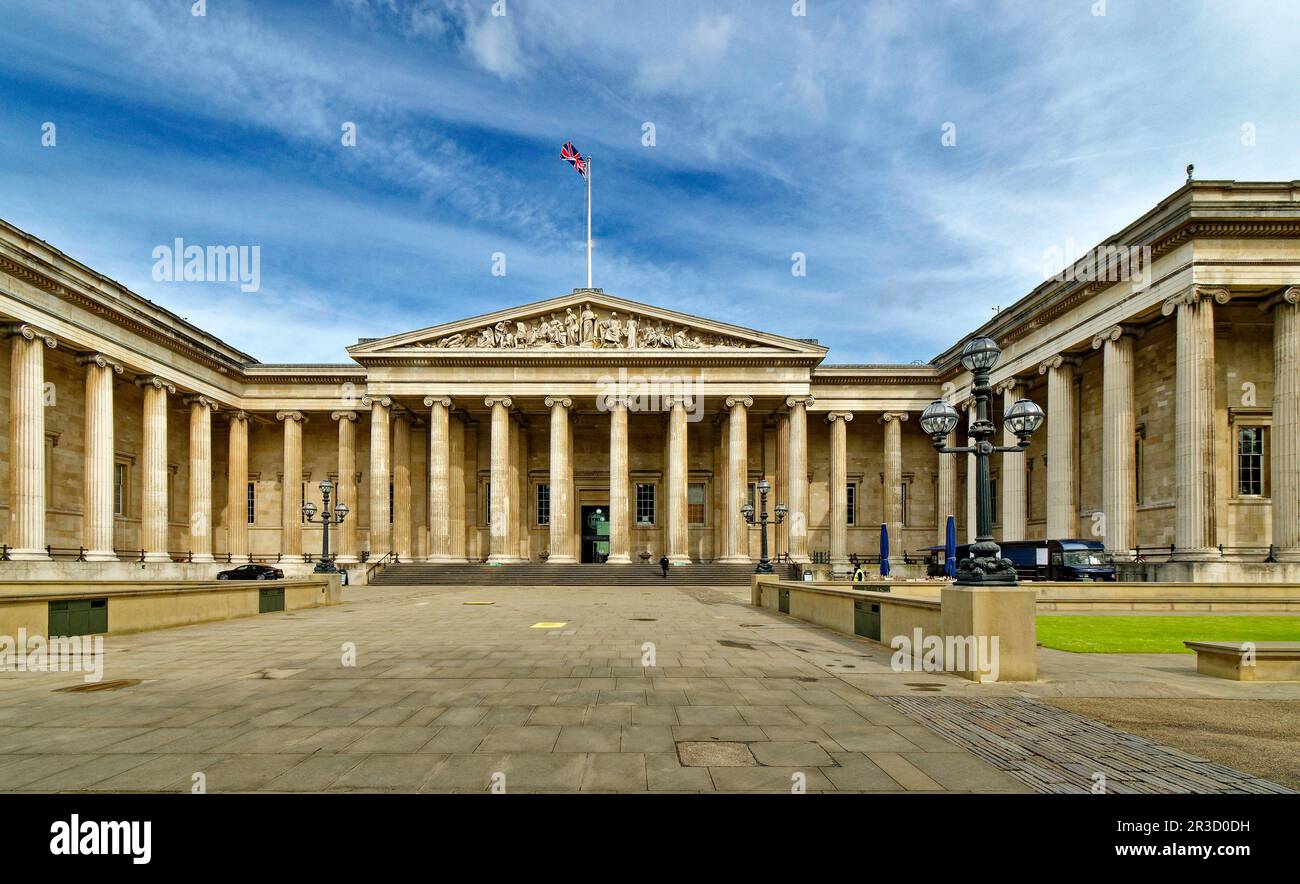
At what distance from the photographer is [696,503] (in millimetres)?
51438

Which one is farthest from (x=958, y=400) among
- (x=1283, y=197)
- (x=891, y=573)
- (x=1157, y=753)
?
(x=1157, y=753)

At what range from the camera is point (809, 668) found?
1139 cm

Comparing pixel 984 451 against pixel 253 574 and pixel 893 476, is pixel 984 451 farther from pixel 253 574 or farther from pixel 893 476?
pixel 893 476

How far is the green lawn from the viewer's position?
44.7 ft

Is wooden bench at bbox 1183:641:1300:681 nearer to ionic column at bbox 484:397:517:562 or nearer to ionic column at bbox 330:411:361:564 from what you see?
ionic column at bbox 484:397:517:562

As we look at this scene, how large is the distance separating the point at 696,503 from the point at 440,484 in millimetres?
18052

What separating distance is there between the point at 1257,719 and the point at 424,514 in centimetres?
4638

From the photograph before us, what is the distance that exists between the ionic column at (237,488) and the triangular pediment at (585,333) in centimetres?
1092

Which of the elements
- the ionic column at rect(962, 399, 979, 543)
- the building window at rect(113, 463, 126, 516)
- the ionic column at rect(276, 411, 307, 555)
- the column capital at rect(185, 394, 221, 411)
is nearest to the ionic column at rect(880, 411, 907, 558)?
the ionic column at rect(962, 399, 979, 543)

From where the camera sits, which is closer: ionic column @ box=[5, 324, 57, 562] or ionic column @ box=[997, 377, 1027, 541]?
ionic column @ box=[5, 324, 57, 562]

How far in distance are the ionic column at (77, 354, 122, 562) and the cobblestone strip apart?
38.1 meters

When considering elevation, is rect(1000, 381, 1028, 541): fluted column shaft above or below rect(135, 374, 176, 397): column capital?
below

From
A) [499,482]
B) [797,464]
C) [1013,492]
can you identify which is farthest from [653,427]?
[1013,492]
